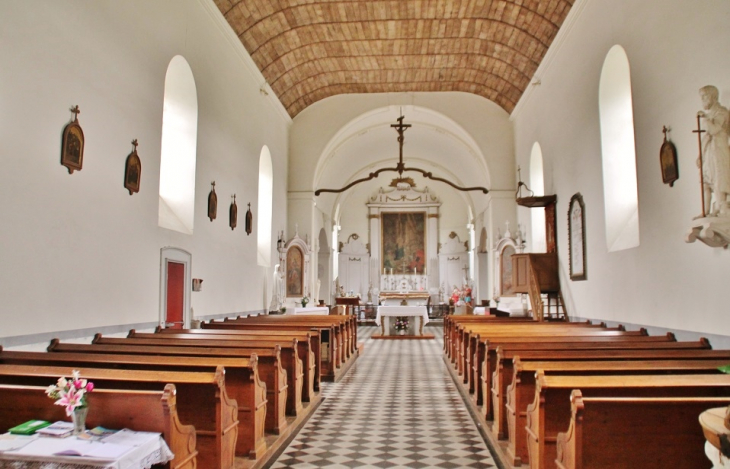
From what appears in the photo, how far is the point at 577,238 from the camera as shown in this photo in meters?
10.7

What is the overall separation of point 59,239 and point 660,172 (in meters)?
7.12

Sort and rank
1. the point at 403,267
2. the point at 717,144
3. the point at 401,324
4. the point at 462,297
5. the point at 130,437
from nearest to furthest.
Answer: the point at 130,437 → the point at 717,144 → the point at 401,324 → the point at 462,297 → the point at 403,267

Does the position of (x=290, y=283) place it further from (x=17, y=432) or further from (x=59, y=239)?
(x=17, y=432)

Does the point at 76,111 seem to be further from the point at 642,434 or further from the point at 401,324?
the point at 401,324

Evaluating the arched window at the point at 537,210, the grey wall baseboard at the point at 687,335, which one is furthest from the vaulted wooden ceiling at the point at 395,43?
the grey wall baseboard at the point at 687,335

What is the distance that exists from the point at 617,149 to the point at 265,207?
900cm

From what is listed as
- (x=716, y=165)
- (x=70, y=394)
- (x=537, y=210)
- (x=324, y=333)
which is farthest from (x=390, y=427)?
(x=537, y=210)

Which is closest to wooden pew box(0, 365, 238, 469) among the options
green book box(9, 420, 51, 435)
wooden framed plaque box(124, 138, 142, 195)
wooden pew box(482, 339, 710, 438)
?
green book box(9, 420, 51, 435)

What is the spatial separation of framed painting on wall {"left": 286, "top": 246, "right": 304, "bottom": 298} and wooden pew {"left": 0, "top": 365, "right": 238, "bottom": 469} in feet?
40.9

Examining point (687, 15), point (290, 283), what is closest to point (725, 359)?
point (687, 15)

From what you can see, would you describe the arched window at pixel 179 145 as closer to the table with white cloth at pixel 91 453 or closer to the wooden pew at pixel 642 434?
the table with white cloth at pixel 91 453

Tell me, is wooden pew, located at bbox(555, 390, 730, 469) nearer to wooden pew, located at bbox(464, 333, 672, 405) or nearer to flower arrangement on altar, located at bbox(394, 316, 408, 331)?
wooden pew, located at bbox(464, 333, 672, 405)

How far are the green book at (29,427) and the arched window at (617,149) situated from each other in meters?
8.14

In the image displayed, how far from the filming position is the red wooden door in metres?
8.84
